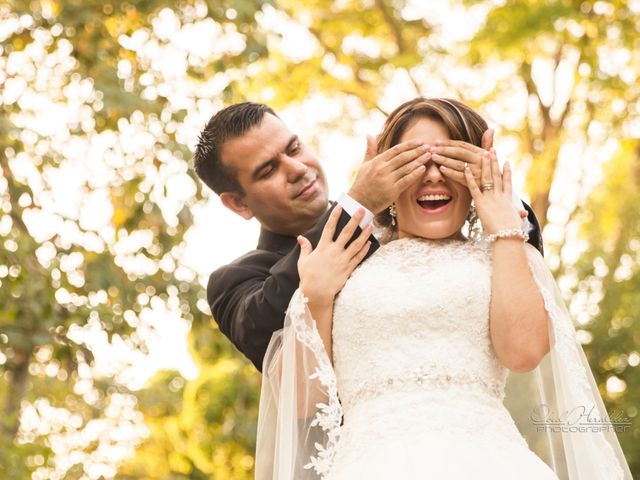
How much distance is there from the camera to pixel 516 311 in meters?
2.81

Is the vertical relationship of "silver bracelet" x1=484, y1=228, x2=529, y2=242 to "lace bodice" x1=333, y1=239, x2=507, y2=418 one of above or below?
above

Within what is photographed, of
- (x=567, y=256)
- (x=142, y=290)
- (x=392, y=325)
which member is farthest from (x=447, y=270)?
(x=567, y=256)

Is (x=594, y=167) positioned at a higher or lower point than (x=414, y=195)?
higher

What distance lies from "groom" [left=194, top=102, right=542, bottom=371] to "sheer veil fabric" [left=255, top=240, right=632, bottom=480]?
17 centimetres

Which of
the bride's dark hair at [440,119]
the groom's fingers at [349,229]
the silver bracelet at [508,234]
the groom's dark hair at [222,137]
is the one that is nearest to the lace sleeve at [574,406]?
the silver bracelet at [508,234]

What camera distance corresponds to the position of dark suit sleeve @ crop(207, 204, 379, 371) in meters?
3.17

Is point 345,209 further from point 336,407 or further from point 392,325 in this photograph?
point 336,407

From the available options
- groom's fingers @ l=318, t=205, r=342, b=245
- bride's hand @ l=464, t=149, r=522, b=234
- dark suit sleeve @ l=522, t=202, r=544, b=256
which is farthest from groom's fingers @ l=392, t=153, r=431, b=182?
dark suit sleeve @ l=522, t=202, r=544, b=256

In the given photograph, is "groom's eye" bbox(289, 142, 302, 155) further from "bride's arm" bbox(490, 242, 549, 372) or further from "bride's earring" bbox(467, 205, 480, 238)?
"bride's arm" bbox(490, 242, 549, 372)

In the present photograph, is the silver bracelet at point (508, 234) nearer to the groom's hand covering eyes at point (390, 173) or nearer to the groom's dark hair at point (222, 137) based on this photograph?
the groom's hand covering eyes at point (390, 173)

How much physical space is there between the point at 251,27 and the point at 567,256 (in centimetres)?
587

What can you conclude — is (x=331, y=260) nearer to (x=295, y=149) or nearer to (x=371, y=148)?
(x=371, y=148)

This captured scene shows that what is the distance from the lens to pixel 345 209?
122 inches

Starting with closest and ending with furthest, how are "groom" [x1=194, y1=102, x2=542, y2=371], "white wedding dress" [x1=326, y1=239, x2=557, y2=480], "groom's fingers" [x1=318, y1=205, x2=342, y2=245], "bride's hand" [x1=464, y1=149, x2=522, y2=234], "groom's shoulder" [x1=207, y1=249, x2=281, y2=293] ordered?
1. "white wedding dress" [x1=326, y1=239, x2=557, y2=480]
2. "bride's hand" [x1=464, y1=149, x2=522, y2=234]
3. "groom's fingers" [x1=318, y1=205, x2=342, y2=245]
4. "groom" [x1=194, y1=102, x2=542, y2=371]
5. "groom's shoulder" [x1=207, y1=249, x2=281, y2=293]
